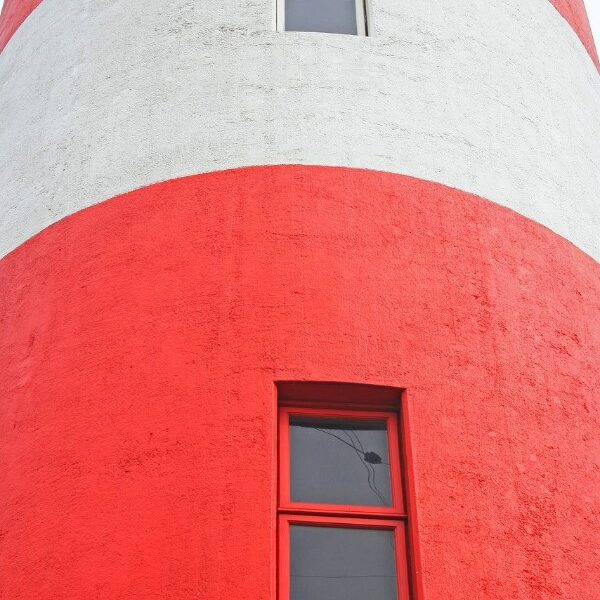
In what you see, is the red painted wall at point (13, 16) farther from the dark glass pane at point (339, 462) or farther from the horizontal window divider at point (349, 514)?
the horizontal window divider at point (349, 514)

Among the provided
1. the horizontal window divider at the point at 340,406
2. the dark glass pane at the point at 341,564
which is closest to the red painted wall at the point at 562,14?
the horizontal window divider at the point at 340,406

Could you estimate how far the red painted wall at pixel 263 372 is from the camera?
21.4 feet

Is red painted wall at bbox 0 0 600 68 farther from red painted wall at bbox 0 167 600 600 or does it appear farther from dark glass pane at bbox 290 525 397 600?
dark glass pane at bbox 290 525 397 600

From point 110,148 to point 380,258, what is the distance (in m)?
2.53

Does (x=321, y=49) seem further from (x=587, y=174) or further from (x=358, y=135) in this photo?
(x=587, y=174)

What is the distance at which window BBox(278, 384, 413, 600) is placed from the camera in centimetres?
658

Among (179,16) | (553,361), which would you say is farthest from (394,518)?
(179,16)

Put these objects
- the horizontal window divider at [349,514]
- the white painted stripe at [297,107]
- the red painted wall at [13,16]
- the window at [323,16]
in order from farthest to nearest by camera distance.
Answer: the red painted wall at [13,16]
the window at [323,16]
the white painted stripe at [297,107]
the horizontal window divider at [349,514]

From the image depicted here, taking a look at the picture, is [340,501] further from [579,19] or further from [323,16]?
[579,19]

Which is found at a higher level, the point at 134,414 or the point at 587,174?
the point at 587,174

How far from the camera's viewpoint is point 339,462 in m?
7.05

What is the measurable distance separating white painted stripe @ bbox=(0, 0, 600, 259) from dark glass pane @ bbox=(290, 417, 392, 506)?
210 cm

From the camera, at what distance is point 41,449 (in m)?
7.20

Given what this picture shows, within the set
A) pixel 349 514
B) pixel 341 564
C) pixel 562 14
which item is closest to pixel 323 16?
pixel 562 14
